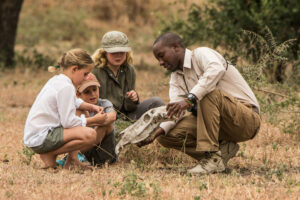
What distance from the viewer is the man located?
5156 millimetres

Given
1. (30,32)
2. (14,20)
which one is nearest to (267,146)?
(14,20)

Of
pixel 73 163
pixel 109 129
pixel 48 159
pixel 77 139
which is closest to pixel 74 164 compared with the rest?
pixel 73 163

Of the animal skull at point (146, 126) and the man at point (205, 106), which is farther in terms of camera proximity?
the animal skull at point (146, 126)

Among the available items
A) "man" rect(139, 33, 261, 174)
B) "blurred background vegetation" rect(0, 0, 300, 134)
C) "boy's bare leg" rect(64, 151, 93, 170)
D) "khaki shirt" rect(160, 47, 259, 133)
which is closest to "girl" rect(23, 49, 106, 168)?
"boy's bare leg" rect(64, 151, 93, 170)

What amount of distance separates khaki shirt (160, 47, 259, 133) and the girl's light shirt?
93 cm

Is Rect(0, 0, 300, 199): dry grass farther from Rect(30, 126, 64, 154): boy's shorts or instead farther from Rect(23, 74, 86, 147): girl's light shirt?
Rect(23, 74, 86, 147): girl's light shirt

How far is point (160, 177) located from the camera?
5.07m

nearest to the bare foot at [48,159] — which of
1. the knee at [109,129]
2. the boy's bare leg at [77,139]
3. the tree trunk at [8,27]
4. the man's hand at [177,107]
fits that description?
the boy's bare leg at [77,139]

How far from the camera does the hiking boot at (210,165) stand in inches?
209

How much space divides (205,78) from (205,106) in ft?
0.82

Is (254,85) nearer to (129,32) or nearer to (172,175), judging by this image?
(172,175)

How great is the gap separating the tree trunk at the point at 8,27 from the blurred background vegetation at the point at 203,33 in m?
0.22

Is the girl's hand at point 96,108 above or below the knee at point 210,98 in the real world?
below

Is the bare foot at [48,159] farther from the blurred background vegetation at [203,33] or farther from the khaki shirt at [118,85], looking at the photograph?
the blurred background vegetation at [203,33]
